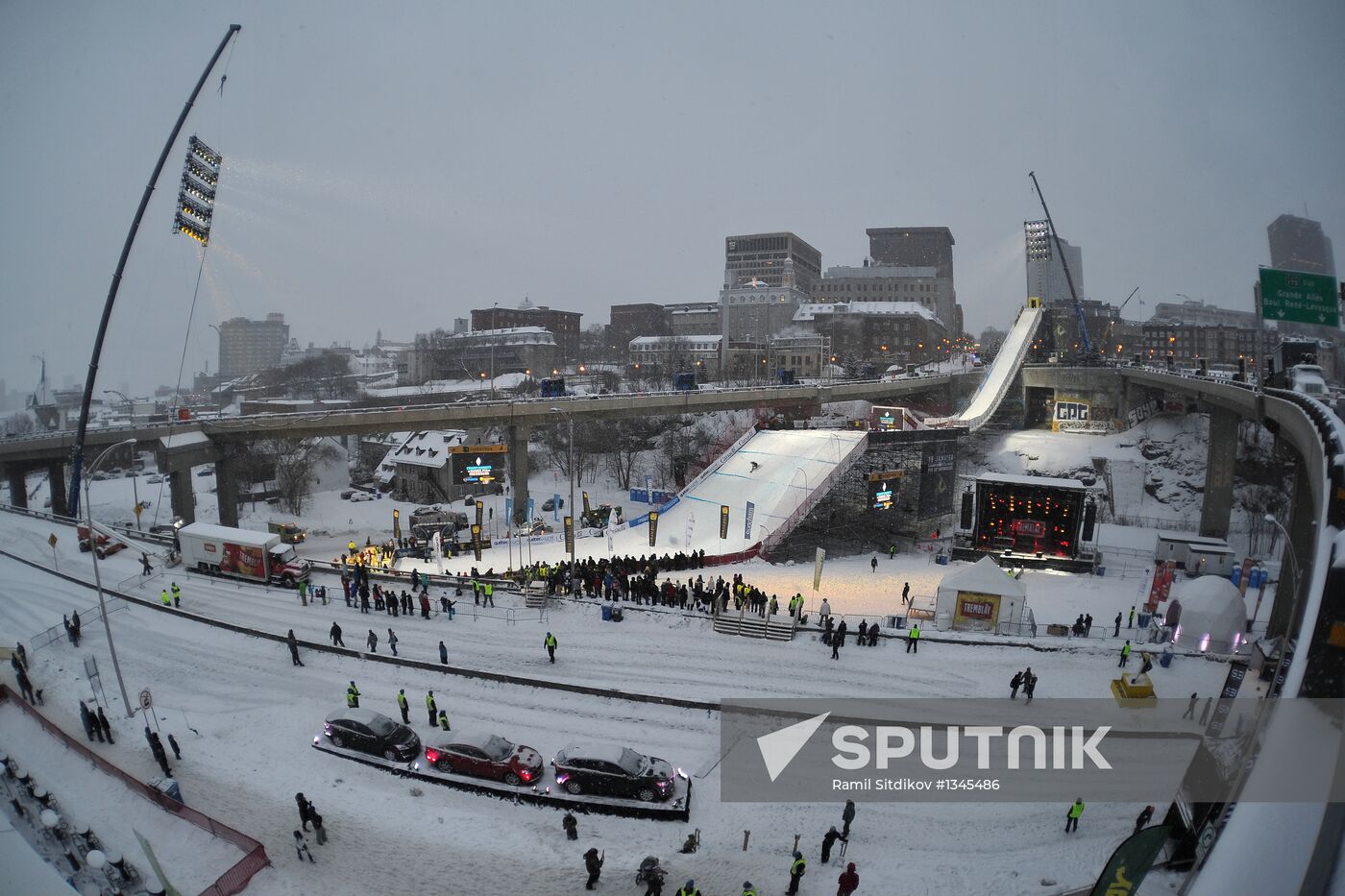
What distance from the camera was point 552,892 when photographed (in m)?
10.6

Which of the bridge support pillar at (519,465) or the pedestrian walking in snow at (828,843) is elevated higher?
the bridge support pillar at (519,465)

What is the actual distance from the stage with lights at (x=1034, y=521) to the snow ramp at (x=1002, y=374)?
23.4 m

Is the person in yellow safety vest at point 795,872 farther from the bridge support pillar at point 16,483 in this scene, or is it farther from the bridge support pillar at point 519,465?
the bridge support pillar at point 16,483

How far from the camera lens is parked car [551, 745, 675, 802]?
1256 centimetres

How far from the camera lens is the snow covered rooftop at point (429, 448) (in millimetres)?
54781

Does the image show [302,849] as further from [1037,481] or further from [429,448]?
[429,448]

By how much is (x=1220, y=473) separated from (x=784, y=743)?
41.5m

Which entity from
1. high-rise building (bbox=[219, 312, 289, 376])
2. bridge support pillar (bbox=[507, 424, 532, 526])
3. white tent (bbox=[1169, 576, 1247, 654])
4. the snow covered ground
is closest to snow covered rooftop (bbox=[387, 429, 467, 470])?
bridge support pillar (bbox=[507, 424, 532, 526])

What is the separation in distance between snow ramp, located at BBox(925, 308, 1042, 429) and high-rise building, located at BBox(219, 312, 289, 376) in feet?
430

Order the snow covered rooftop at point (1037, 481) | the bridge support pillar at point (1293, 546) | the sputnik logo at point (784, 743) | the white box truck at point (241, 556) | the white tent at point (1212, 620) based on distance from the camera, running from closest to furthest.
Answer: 1. the sputnik logo at point (784, 743)
2. the white tent at point (1212, 620)
3. the bridge support pillar at point (1293, 546)
4. the white box truck at point (241, 556)
5. the snow covered rooftop at point (1037, 481)

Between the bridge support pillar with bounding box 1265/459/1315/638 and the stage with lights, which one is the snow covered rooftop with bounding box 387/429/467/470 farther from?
the bridge support pillar with bounding box 1265/459/1315/638

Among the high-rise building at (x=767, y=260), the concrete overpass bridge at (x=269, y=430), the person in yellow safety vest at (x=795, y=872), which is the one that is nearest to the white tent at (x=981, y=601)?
the person in yellow safety vest at (x=795, y=872)

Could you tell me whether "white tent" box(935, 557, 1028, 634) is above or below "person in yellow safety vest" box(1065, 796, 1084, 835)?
above

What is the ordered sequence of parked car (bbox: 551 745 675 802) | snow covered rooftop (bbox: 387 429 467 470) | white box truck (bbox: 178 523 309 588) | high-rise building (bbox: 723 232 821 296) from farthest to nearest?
high-rise building (bbox: 723 232 821 296) < snow covered rooftop (bbox: 387 429 467 470) < white box truck (bbox: 178 523 309 588) < parked car (bbox: 551 745 675 802)
